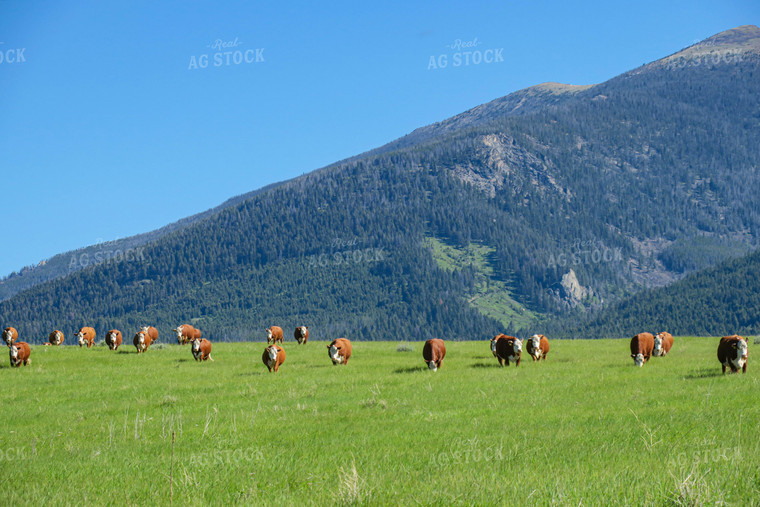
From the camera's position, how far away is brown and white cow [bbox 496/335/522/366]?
2906 cm

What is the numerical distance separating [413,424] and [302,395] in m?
7.25

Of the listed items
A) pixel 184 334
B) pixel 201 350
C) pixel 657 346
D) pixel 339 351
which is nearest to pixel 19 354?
pixel 201 350

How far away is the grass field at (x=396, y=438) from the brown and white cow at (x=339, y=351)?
173 inches

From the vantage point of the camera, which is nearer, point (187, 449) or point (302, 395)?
point (187, 449)

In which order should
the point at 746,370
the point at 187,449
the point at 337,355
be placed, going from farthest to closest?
the point at 337,355
the point at 746,370
the point at 187,449

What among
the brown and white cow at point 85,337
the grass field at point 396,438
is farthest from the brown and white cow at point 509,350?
the brown and white cow at point 85,337

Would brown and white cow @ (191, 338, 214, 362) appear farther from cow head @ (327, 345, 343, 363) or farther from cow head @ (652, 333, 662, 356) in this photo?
cow head @ (652, 333, 662, 356)

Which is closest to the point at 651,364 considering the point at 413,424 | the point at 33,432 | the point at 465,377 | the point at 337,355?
the point at 465,377

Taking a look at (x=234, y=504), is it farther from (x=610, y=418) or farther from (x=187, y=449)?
(x=610, y=418)

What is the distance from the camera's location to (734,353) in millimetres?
Answer: 22469

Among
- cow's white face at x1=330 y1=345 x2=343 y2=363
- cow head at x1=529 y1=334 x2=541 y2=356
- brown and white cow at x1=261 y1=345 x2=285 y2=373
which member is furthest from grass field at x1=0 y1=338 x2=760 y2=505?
cow head at x1=529 y1=334 x2=541 y2=356

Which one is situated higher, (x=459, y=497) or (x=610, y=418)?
(x=459, y=497)

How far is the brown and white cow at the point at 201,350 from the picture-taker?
3600 centimetres

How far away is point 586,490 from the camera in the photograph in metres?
7.56
